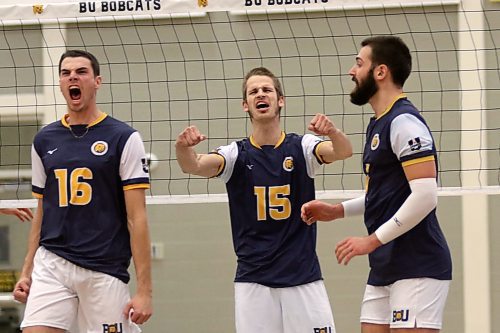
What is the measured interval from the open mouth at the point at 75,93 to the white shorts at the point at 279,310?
1.33 meters

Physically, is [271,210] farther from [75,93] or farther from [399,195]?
[75,93]

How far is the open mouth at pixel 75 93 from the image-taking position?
527 centimetres

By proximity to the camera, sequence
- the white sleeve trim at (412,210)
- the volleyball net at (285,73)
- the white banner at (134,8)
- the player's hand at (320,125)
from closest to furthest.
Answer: the white sleeve trim at (412,210) < the player's hand at (320,125) < the white banner at (134,8) < the volleyball net at (285,73)

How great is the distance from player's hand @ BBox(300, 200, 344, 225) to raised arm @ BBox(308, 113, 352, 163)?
1.15 ft

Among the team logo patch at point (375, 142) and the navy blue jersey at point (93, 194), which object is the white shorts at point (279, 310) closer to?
the navy blue jersey at point (93, 194)

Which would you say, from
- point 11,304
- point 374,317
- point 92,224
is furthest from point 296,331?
point 11,304

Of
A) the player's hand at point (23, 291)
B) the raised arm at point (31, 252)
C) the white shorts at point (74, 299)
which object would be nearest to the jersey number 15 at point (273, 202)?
the white shorts at point (74, 299)

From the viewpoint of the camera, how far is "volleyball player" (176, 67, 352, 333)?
5520mm

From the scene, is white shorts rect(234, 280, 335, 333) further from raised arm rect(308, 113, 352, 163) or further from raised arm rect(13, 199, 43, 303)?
raised arm rect(13, 199, 43, 303)

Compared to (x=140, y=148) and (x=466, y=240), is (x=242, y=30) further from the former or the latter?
(x=140, y=148)

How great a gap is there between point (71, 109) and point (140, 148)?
0.41 m

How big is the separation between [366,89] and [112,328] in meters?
1.71

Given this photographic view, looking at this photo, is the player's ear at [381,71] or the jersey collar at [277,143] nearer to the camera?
the player's ear at [381,71]

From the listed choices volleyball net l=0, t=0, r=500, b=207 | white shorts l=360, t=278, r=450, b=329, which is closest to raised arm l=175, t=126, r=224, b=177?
white shorts l=360, t=278, r=450, b=329
